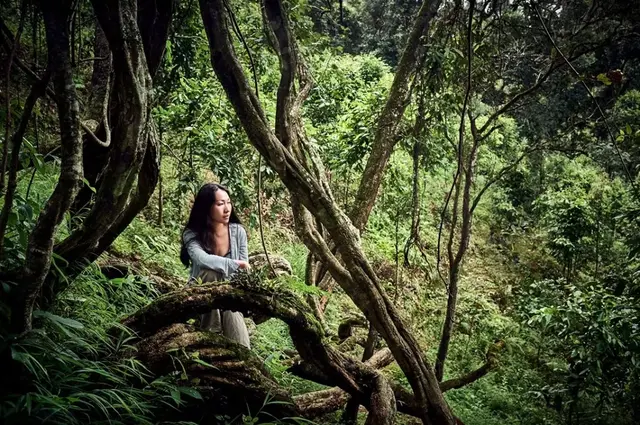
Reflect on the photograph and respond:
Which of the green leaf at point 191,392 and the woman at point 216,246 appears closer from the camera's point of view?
the green leaf at point 191,392

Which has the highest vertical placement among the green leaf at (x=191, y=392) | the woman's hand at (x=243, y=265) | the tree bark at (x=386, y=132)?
the tree bark at (x=386, y=132)

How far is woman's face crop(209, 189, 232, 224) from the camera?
12.1 ft

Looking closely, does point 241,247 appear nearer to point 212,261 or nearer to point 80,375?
point 212,261

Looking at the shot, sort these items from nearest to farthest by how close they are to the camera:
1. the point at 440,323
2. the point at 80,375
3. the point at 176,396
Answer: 1. the point at 80,375
2. the point at 176,396
3. the point at 440,323

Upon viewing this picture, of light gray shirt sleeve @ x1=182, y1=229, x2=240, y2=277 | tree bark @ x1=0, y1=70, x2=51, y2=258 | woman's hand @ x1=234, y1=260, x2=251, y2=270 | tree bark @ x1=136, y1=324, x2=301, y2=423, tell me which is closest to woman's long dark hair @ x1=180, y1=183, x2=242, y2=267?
light gray shirt sleeve @ x1=182, y1=229, x2=240, y2=277

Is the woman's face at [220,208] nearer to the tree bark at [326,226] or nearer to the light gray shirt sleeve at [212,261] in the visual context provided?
the light gray shirt sleeve at [212,261]

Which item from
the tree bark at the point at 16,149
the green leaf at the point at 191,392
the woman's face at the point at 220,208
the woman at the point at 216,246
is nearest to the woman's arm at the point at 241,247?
the woman at the point at 216,246

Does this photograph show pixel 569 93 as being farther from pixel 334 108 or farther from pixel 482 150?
pixel 334 108

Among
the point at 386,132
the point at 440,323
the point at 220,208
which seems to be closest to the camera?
the point at 220,208

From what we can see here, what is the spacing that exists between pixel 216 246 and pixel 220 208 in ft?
0.98

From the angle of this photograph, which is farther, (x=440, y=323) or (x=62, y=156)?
(x=440, y=323)

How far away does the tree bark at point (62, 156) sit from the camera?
1.65 metres

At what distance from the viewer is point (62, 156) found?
68.7 inches

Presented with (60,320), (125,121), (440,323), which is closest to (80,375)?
(60,320)
